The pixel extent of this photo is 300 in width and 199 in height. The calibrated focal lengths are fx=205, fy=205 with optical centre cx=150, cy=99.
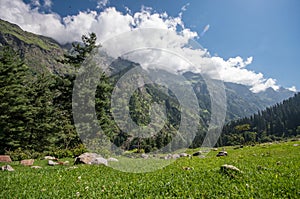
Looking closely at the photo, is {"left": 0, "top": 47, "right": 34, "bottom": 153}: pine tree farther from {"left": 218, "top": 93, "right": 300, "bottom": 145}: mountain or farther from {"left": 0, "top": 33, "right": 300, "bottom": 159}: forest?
{"left": 218, "top": 93, "right": 300, "bottom": 145}: mountain

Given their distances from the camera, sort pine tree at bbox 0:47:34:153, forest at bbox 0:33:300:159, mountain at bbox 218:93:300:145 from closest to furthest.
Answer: pine tree at bbox 0:47:34:153 → forest at bbox 0:33:300:159 → mountain at bbox 218:93:300:145

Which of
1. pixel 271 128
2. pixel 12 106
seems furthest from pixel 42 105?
pixel 271 128

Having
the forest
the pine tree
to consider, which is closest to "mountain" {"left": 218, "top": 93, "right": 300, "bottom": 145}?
the forest

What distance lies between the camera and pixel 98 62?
36656mm

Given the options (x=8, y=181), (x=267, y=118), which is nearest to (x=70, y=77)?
(x=8, y=181)

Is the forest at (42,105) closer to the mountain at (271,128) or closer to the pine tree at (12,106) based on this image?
the pine tree at (12,106)

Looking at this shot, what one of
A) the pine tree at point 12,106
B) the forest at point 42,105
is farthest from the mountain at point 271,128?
the pine tree at point 12,106

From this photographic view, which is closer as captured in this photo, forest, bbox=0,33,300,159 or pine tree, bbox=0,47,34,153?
pine tree, bbox=0,47,34,153

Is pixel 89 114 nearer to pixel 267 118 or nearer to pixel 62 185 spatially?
pixel 62 185

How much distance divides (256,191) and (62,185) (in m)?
8.01

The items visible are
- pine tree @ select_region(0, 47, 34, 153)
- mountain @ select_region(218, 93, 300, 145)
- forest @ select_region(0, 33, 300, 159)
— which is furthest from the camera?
mountain @ select_region(218, 93, 300, 145)

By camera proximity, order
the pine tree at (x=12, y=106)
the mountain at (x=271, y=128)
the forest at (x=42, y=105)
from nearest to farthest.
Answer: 1. the pine tree at (x=12, y=106)
2. the forest at (x=42, y=105)
3. the mountain at (x=271, y=128)

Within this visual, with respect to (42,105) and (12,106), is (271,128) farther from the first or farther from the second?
(12,106)

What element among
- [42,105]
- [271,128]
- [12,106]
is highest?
[271,128]
